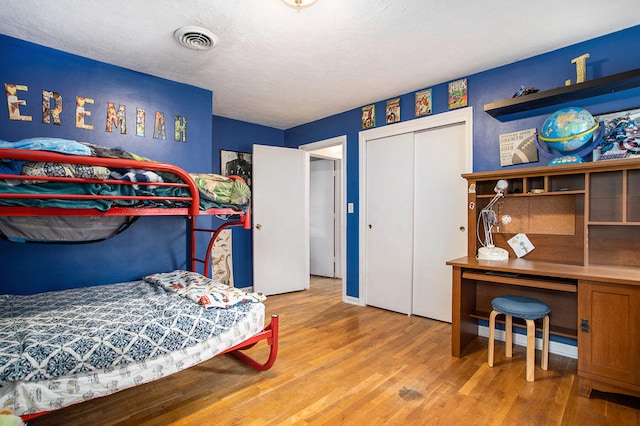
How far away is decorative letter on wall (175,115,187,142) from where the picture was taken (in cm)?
297

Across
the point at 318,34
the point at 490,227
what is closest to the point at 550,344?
the point at 490,227

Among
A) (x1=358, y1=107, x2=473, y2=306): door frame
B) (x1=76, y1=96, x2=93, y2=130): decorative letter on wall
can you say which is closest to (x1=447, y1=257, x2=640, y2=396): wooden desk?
(x1=358, y1=107, x2=473, y2=306): door frame

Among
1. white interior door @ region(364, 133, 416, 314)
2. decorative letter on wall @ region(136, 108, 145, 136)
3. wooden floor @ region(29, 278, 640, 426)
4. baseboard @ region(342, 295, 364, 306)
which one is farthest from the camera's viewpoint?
baseboard @ region(342, 295, 364, 306)

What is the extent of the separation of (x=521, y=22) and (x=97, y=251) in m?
3.51

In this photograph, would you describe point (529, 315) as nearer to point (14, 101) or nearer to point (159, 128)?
point (159, 128)

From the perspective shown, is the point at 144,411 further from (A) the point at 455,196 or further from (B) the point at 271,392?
(A) the point at 455,196

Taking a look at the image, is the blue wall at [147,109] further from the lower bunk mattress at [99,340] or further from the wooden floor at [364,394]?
the wooden floor at [364,394]

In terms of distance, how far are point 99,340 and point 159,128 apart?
2020 millimetres

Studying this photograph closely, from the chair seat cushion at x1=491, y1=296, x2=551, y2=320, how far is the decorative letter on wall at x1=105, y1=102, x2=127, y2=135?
325 cm

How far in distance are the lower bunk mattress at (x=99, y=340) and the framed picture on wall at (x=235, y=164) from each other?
219 centimetres

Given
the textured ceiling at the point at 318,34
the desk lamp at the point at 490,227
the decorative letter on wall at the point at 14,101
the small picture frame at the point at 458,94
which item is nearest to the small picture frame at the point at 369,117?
the textured ceiling at the point at 318,34

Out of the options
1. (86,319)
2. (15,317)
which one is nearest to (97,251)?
(15,317)

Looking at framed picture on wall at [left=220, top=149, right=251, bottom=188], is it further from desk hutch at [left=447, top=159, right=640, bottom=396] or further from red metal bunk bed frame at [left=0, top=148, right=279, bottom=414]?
desk hutch at [left=447, top=159, right=640, bottom=396]

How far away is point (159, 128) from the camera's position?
9.40ft
